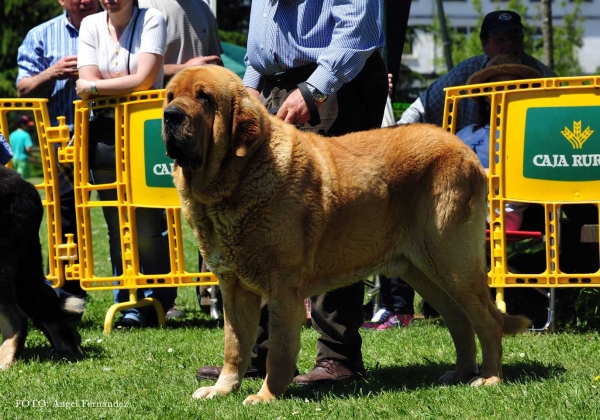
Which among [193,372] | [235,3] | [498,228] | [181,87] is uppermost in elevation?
[235,3]

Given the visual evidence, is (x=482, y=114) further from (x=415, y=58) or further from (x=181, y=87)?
(x=415, y=58)

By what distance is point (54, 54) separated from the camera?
730 centimetres

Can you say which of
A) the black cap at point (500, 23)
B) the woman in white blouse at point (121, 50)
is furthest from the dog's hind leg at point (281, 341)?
the black cap at point (500, 23)

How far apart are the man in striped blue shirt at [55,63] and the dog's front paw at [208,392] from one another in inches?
129

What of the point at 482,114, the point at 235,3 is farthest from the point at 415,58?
the point at 482,114

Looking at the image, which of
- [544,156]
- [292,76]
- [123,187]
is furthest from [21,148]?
[292,76]

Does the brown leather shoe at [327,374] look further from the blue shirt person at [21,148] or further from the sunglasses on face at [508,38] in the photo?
the blue shirt person at [21,148]

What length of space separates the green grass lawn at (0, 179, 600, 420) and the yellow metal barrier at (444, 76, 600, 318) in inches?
20.0

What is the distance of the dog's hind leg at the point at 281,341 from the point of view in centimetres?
401

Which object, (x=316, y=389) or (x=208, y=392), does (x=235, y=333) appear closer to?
(x=208, y=392)

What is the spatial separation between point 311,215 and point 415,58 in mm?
42628

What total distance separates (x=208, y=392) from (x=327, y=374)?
0.70 m

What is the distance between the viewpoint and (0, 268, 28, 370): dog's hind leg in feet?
16.7

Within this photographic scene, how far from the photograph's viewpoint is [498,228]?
20.3 feet
